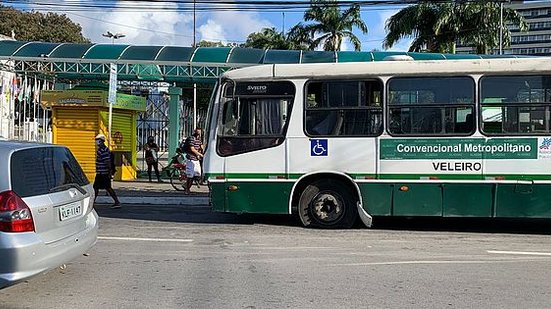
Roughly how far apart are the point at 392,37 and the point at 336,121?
1959cm

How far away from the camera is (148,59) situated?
776 inches

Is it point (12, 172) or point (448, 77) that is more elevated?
point (448, 77)

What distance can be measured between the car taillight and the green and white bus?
5105mm

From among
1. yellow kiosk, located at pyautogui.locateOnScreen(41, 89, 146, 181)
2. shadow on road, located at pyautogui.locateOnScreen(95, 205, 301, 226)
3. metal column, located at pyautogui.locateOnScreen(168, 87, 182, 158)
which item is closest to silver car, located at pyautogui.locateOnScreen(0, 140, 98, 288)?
shadow on road, located at pyautogui.locateOnScreen(95, 205, 301, 226)

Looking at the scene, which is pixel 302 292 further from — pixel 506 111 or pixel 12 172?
pixel 506 111

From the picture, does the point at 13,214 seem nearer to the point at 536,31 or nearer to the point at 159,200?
the point at 159,200

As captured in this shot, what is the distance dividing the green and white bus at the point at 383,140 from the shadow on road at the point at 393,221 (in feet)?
2.75

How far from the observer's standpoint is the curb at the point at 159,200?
1473cm

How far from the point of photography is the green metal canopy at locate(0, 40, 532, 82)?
1934 cm

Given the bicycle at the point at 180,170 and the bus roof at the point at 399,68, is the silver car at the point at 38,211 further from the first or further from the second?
the bicycle at the point at 180,170

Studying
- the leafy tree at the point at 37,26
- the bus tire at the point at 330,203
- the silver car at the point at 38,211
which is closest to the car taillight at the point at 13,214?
the silver car at the point at 38,211

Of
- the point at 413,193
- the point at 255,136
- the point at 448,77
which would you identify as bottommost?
the point at 413,193

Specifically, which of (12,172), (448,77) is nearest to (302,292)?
(12,172)

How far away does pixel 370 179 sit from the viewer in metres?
10.1
